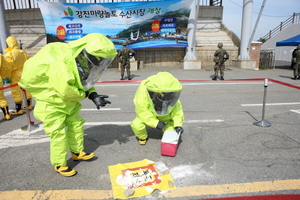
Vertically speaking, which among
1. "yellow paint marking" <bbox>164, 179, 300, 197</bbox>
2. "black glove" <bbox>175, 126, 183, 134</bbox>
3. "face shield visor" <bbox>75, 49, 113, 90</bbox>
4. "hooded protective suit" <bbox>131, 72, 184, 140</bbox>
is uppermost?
"face shield visor" <bbox>75, 49, 113, 90</bbox>

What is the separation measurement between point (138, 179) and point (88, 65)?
1555 mm

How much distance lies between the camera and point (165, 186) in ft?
8.43

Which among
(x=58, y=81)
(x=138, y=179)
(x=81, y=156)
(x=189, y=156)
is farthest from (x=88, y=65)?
(x=189, y=156)

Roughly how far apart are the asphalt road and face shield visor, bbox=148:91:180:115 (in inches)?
28.0

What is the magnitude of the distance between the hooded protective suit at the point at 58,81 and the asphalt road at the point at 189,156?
461mm

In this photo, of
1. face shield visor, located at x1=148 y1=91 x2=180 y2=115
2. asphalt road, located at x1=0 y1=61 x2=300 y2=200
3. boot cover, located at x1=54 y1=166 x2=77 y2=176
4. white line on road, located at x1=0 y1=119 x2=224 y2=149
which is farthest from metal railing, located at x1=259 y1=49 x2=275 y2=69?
boot cover, located at x1=54 y1=166 x2=77 y2=176

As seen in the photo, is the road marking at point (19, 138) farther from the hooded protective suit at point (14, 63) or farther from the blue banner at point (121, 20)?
the blue banner at point (121, 20)

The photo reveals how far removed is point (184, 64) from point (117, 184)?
12252 mm

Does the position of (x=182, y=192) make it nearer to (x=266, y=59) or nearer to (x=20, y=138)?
(x=20, y=138)

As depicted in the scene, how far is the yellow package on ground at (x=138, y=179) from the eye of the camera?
2467mm

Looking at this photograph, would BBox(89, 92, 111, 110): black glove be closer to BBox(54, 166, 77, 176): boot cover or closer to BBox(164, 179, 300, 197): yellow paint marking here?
BBox(54, 166, 77, 176): boot cover

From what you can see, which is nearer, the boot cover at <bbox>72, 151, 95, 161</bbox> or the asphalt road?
the asphalt road

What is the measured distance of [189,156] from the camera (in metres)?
Answer: 3.28

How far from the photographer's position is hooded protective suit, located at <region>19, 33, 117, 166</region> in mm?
2421
